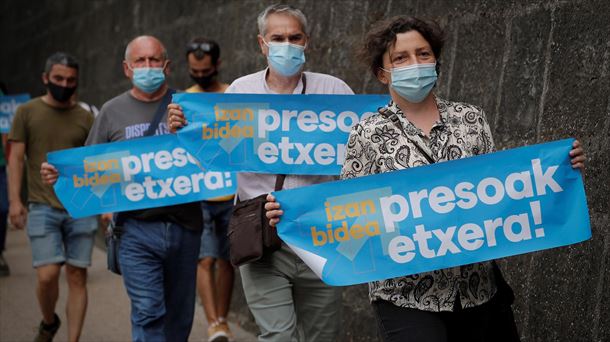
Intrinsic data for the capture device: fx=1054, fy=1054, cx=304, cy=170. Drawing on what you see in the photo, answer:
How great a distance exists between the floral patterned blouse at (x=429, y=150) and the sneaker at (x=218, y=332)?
3793 millimetres

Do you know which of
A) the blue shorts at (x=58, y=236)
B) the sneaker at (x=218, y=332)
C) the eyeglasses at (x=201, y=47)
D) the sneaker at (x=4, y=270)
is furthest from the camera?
the sneaker at (x=4, y=270)

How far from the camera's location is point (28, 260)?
Answer: 11.4 metres

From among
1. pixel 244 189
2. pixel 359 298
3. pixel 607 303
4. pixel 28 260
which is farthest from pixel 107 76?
pixel 607 303

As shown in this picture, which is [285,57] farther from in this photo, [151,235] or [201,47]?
[201,47]

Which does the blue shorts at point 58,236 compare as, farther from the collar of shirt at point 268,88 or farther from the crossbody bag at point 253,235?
the crossbody bag at point 253,235

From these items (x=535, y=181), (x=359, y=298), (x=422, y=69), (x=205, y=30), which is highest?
(x=205, y=30)

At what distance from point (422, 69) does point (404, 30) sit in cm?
16

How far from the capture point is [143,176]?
234 inches

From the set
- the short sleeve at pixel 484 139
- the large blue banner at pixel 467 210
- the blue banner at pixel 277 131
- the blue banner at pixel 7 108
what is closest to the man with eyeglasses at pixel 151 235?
the blue banner at pixel 277 131

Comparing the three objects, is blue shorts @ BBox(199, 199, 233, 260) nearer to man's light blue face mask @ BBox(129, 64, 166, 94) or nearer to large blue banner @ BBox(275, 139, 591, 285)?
man's light blue face mask @ BBox(129, 64, 166, 94)

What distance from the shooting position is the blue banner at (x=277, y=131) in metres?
4.89

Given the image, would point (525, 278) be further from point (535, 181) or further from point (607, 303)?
point (535, 181)

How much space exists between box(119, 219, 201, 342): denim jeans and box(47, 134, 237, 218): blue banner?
16cm

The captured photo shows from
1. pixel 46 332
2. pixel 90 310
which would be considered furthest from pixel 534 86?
pixel 90 310
